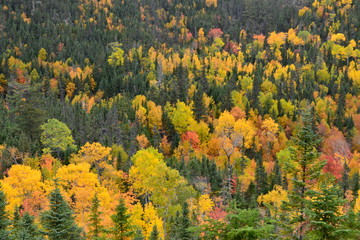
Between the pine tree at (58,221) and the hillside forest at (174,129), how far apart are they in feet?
0.30

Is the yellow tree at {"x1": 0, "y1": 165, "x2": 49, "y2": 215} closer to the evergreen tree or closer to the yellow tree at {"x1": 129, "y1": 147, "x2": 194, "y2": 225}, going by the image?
the yellow tree at {"x1": 129, "y1": 147, "x2": 194, "y2": 225}

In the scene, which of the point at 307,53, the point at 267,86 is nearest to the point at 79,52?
the point at 267,86

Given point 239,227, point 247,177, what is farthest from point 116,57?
point 239,227

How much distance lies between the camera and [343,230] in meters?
14.8

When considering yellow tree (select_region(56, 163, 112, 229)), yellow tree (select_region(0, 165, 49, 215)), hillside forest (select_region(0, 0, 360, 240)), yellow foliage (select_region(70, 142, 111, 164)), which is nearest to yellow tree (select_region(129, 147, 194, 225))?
hillside forest (select_region(0, 0, 360, 240))

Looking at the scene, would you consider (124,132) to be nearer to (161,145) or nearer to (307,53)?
(161,145)

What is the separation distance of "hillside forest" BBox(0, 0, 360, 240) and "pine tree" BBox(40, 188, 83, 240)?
0.09m

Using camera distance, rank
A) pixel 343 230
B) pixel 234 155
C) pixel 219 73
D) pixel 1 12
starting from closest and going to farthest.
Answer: pixel 343 230
pixel 234 155
pixel 219 73
pixel 1 12

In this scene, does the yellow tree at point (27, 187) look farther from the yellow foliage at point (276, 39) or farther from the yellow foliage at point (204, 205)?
the yellow foliage at point (276, 39)

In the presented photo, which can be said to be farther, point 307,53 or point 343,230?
point 307,53

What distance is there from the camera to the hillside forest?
23.3m

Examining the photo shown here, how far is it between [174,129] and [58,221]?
74.0m

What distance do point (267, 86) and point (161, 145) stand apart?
2141 inches

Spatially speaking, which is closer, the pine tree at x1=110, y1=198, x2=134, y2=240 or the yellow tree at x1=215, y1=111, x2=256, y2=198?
the pine tree at x1=110, y1=198, x2=134, y2=240
